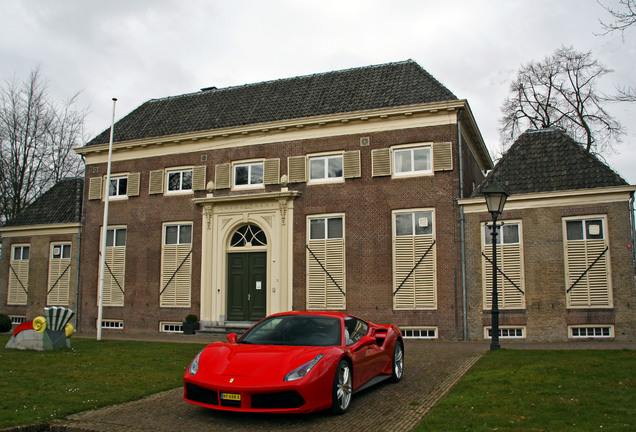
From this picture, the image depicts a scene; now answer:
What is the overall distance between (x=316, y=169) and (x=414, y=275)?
559cm

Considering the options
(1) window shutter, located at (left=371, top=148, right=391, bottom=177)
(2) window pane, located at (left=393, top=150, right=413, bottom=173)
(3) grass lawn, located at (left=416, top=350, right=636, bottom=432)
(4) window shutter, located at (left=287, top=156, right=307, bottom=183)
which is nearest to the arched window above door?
(4) window shutter, located at (left=287, top=156, right=307, bottom=183)

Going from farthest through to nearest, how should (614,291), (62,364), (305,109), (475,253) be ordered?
(305,109), (475,253), (614,291), (62,364)

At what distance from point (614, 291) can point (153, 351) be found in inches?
539

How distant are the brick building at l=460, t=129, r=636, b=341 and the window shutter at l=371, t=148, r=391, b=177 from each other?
320cm

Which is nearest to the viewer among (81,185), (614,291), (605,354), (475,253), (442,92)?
(605,354)

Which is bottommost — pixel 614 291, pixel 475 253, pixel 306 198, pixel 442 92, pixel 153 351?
pixel 153 351

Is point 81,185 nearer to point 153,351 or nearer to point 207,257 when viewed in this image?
point 207,257

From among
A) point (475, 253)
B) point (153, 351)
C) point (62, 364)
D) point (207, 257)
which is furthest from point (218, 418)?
point (207, 257)

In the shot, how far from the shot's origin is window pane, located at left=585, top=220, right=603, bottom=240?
17.4 metres

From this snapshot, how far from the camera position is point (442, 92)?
2006 cm

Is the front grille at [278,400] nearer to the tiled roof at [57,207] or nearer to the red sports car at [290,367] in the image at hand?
the red sports car at [290,367]

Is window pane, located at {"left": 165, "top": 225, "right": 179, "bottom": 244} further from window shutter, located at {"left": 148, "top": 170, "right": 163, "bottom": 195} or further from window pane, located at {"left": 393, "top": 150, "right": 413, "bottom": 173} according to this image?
window pane, located at {"left": 393, "top": 150, "right": 413, "bottom": 173}

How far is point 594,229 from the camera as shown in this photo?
17.4m

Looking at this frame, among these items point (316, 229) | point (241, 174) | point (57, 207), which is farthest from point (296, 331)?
point (57, 207)
